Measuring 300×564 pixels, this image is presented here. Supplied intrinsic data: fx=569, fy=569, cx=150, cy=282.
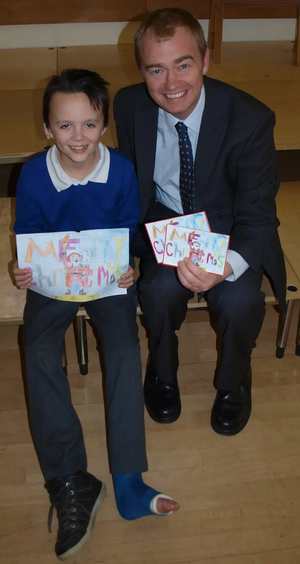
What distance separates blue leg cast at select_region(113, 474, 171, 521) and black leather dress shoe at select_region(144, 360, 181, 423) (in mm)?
290

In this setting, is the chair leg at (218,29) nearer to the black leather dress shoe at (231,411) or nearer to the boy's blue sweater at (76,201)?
the boy's blue sweater at (76,201)

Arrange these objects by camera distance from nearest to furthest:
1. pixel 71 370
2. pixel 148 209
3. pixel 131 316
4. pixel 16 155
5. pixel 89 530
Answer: pixel 89 530 < pixel 131 316 < pixel 148 209 < pixel 71 370 < pixel 16 155

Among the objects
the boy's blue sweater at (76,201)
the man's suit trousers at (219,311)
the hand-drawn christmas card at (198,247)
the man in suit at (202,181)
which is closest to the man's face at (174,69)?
the man in suit at (202,181)

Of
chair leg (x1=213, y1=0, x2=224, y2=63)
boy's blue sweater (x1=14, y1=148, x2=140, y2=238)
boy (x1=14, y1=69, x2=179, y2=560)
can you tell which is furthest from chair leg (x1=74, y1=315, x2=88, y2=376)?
chair leg (x1=213, y1=0, x2=224, y2=63)

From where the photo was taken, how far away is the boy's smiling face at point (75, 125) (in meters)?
1.57

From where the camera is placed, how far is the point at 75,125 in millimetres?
1595

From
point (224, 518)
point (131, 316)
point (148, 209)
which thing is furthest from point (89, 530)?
point (148, 209)

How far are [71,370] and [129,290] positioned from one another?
54 cm

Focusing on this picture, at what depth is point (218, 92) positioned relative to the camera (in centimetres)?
174

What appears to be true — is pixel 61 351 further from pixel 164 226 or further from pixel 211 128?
pixel 211 128

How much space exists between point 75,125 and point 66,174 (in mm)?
163

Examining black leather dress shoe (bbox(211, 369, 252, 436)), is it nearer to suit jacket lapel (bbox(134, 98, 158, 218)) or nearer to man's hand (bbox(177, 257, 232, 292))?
man's hand (bbox(177, 257, 232, 292))

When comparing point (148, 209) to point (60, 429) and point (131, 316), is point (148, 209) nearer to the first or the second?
point (131, 316)

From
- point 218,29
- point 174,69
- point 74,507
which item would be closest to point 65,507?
point 74,507
